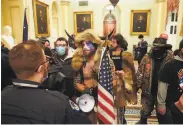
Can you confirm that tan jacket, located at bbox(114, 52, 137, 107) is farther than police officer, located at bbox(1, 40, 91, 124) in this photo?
Yes

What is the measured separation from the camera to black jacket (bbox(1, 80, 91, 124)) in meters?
1.07

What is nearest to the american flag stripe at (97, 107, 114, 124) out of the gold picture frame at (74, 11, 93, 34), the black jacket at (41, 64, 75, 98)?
the black jacket at (41, 64, 75, 98)

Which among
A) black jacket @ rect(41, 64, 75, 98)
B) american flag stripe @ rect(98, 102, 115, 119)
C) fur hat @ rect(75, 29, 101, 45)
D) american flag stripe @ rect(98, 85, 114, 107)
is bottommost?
american flag stripe @ rect(98, 102, 115, 119)

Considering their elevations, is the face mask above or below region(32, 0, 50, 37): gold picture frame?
below

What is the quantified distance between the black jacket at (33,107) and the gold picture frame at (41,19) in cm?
606

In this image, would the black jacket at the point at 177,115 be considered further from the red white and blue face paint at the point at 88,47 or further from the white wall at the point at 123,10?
the white wall at the point at 123,10

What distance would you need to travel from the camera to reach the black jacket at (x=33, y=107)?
107 centimetres

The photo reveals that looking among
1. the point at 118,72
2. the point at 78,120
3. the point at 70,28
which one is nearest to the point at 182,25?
the point at 118,72

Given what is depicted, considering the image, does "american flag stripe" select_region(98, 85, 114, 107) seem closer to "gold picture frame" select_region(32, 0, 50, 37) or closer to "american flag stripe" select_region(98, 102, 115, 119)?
"american flag stripe" select_region(98, 102, 115, 119)

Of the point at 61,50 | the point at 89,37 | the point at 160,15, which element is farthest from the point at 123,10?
the point at 89,37

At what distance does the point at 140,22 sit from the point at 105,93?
11.1 meters

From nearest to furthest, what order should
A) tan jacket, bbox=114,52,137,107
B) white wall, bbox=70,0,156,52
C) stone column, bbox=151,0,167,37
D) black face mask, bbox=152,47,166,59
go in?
tan jacket, bbox=114,52,137,107
black face mask, bbox=152,47,166,59
stone column, bbox=151,0,167,37
white wall, bbox=70,0,156,52

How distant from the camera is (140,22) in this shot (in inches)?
486

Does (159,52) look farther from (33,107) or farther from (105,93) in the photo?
(33,107)
